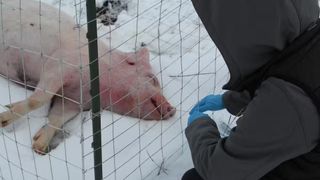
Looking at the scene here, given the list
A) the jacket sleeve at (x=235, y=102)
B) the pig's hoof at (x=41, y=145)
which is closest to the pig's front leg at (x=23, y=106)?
the pig's hoof at (x=41, y=145)

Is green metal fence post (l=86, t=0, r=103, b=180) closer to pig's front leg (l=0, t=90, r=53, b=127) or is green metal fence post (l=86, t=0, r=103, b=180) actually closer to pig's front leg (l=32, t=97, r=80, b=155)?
pig's front leg (l=32, t=97, r=80, b=155)

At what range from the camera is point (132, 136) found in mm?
2631

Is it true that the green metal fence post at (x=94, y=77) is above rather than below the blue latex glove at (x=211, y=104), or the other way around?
above

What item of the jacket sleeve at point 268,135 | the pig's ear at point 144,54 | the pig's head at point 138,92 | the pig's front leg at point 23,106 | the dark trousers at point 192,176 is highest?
the pig's front leg at point 23,106

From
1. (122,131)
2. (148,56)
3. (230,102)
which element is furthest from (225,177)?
(148,56)

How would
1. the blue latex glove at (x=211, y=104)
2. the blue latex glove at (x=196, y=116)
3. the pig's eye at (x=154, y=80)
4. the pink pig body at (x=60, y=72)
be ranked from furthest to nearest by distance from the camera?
the pig's eye at (x=154, y=80)
the pink pig body at (x=60, y=72)
the blue latex glove at (x=211, y=104)
the blue latex glove at (x=196, y=116)

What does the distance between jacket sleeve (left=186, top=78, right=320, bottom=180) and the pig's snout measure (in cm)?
121

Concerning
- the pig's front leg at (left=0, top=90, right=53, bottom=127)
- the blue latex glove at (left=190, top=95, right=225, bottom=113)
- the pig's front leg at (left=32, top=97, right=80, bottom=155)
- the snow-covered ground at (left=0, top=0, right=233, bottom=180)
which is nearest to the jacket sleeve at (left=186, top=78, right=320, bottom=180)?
the blue latex glove at (left=190, top=95, right=225, bottom=113)

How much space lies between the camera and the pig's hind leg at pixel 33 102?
8.68 feet

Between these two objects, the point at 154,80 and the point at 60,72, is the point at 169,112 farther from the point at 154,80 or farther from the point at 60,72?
the point at 60,72

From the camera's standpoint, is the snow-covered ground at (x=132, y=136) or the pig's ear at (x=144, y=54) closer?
the snow-covered ground at (x=132, y=136)

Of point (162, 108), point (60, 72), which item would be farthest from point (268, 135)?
point (60, 72)

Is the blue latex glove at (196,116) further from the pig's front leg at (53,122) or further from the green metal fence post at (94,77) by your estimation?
the pig's front leg at (53,122)

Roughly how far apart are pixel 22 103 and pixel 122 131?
0.53 meters
